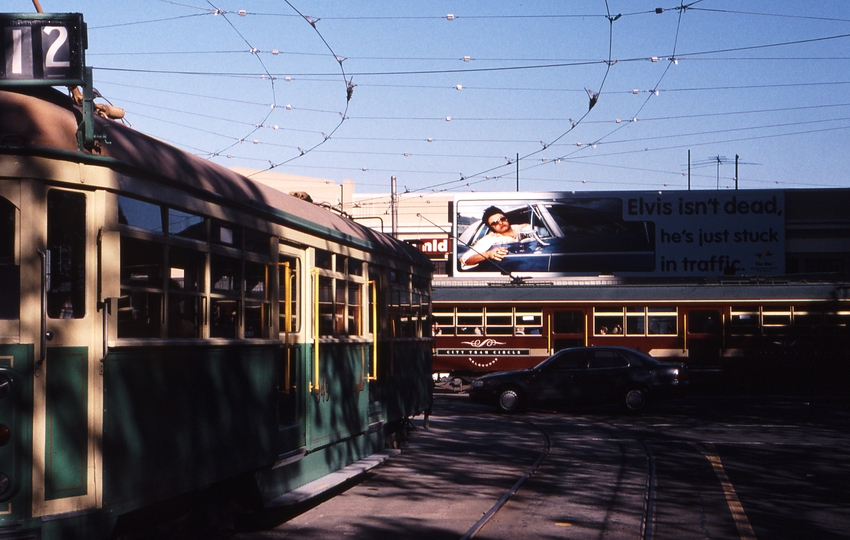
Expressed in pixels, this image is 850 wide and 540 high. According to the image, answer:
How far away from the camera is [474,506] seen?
365 inches

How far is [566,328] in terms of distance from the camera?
2702 cm

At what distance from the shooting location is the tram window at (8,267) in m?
5.39

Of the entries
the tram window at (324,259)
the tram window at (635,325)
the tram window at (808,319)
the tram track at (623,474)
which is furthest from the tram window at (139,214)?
the tram window at (808,319)

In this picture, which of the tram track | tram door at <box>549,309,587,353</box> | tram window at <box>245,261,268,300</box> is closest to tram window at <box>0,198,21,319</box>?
tram window at <box>245,261,268,300</box>

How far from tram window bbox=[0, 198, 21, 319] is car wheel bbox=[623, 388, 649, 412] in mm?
15428

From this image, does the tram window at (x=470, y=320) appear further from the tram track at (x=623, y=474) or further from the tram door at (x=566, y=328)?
the tram track at (x=623, y=474)

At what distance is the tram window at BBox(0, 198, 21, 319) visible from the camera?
539 cm

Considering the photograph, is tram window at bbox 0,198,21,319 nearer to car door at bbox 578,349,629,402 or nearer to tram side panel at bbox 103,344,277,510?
tram side panel at bbox 103,344,277,510

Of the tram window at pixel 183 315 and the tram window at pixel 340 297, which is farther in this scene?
the tram window at pixel 340 297

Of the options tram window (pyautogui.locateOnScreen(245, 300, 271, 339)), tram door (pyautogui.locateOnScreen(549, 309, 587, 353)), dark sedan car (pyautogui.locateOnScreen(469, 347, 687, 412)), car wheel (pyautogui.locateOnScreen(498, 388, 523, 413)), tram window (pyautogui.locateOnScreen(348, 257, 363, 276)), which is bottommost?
car wheel (pyautogui.locateOnScreen(498, 388, 523, 413))

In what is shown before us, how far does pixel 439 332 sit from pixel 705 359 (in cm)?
712

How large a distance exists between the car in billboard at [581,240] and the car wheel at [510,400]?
916 inches

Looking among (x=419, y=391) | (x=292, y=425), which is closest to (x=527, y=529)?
(x=292, y=425)

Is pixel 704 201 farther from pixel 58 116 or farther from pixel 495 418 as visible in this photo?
pixel 58 116
